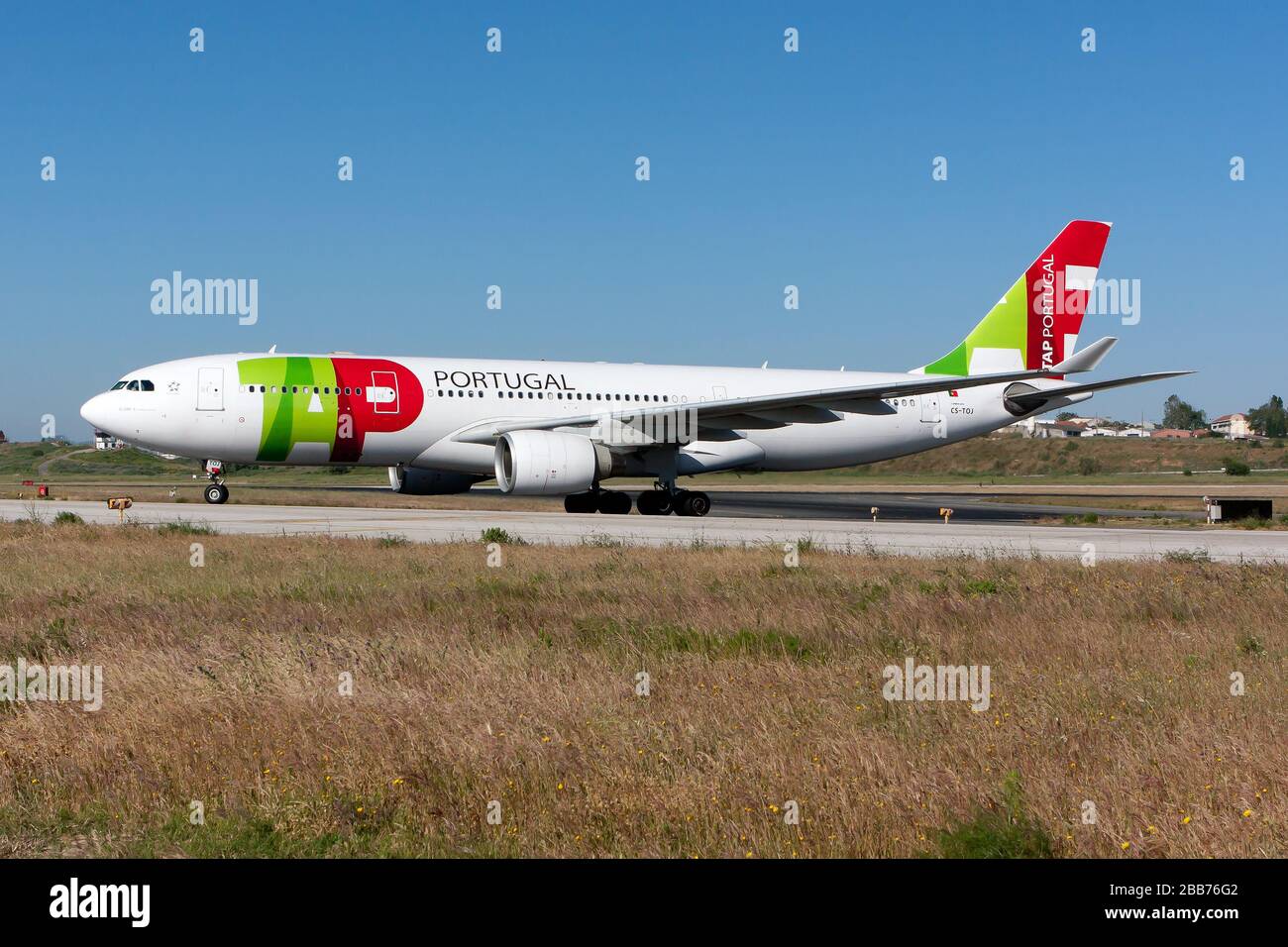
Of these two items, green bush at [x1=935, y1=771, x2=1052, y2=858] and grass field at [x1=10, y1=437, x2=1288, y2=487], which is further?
grass field at [x1=10, y1=437, x2=1288, y2=487]

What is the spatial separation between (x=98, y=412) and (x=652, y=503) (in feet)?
47.6

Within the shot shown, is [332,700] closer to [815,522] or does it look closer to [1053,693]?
[1053,693]

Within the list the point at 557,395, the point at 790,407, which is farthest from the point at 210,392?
the point at 790,407

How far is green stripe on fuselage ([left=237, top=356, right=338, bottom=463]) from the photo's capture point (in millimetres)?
29531

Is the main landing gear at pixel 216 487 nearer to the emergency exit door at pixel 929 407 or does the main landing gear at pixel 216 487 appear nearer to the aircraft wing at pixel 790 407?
the aircraft wing at pixel 790 407

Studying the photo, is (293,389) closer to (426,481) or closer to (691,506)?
(426,481)

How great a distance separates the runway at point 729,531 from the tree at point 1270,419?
503ft

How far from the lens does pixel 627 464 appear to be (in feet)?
103

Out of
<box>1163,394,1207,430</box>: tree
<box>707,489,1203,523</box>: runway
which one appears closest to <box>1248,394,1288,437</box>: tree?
<box>1163,394,1207,430</box>: tree

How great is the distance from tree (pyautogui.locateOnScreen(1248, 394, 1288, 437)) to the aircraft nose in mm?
164224

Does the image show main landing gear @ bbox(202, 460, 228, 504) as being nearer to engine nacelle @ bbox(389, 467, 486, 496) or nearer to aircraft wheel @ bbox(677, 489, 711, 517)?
engine nacelle @ bbox(389, 467, 486, 496)
